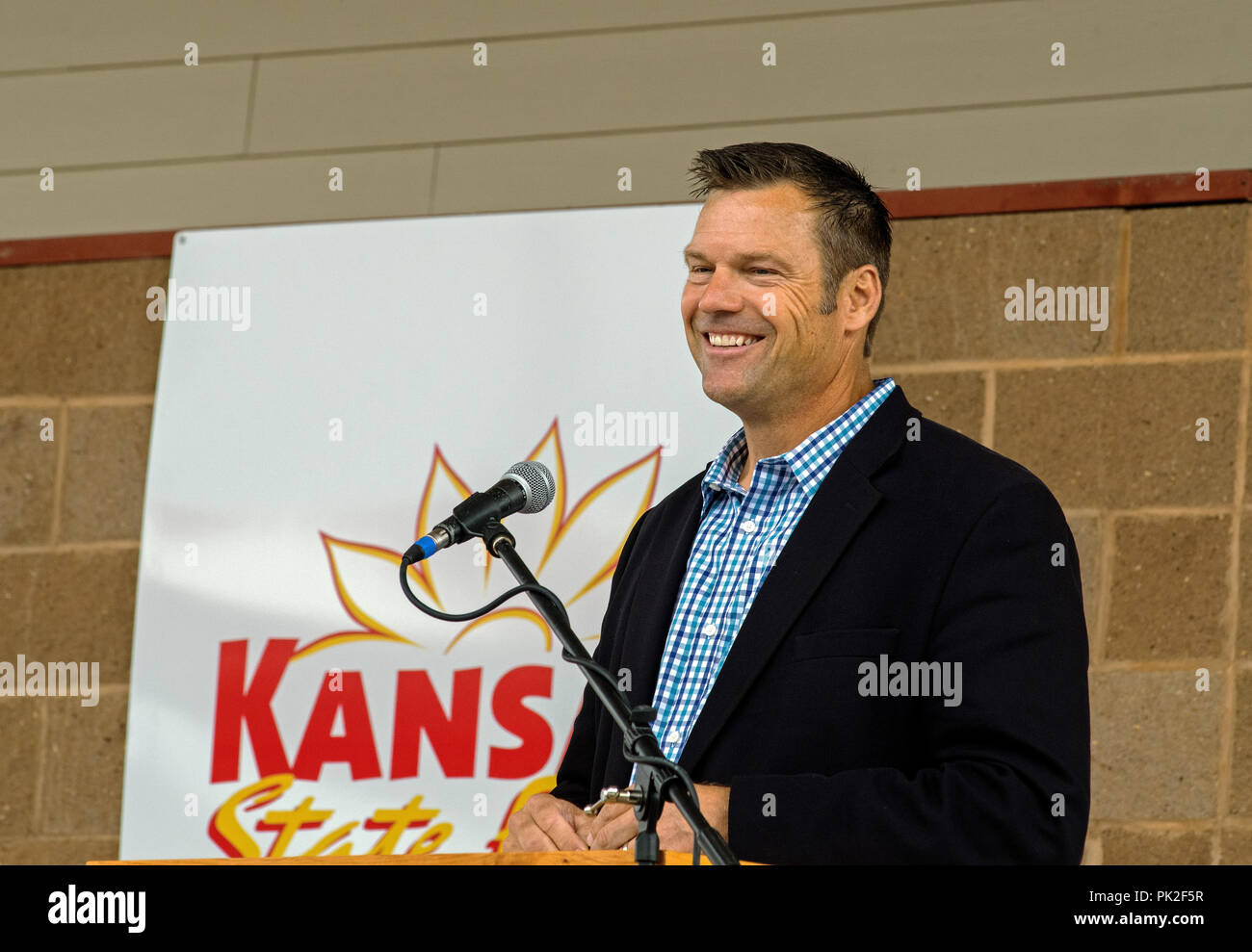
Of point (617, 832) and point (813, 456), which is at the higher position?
point (813, 456)

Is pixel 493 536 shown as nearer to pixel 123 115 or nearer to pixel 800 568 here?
pixel 800 568

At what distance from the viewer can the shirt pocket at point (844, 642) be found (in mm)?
2221

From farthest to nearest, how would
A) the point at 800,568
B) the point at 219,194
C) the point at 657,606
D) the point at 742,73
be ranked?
the point at 219,194 < the point at 742,73 < the point at 657,606 < the point at 800,568

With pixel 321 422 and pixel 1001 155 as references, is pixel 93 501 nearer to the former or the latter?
pixel 321 422

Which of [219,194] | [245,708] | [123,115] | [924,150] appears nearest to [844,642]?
[924,150]

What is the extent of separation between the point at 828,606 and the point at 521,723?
5.15 feet

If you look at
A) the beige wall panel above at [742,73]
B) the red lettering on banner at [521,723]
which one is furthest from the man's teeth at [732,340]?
the beige wall panel above at [742,73]

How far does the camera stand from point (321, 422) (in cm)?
400

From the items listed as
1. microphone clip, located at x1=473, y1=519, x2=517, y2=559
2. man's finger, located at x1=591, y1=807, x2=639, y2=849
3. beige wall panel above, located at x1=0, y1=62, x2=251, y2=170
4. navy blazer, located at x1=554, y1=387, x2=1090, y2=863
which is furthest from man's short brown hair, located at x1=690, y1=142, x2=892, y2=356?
beige wall panel above, located at x1=0, y1=62, x2=251, y2=170

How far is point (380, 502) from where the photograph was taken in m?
3.92

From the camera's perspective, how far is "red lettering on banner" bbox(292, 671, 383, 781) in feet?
12.5
